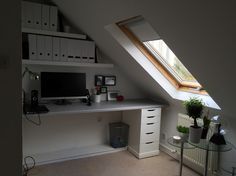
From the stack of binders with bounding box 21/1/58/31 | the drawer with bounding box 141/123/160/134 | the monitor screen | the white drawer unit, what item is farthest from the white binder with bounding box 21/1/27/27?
the drawer with bounding box 141/123/160/134

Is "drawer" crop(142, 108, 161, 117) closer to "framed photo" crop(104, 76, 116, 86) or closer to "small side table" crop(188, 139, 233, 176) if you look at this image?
"framed photo" crop(104, 76, 116, 86)

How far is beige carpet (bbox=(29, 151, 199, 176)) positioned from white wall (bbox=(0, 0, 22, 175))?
1.10m

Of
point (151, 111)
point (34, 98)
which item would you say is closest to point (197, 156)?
point (151, 111)

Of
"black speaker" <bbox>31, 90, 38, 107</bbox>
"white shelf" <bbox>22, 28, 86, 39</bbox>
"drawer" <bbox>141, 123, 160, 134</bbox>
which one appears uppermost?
Result: "white shelf" <bbox>22, 28, 86, 39</bbox>

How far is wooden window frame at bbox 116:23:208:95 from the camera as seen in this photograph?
2705 mm

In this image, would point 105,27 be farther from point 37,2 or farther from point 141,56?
point 37,2

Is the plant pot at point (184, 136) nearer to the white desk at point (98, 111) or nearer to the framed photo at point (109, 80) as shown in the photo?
the white desk at point (98, 111)

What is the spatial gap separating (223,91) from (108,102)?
174 centimetres

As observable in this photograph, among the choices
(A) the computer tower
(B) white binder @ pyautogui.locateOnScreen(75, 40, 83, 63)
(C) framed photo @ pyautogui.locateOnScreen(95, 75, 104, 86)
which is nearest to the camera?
(B) white binder @ pyautogui.locateOnScreen(75, 40, 83, 63)

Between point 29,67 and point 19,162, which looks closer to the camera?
point 19,162

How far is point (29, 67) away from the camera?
115 inches

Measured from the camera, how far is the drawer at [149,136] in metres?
3.21

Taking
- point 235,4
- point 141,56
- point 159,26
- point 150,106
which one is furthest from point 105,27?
point 235,4

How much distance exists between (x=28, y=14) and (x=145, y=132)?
7.41ft
